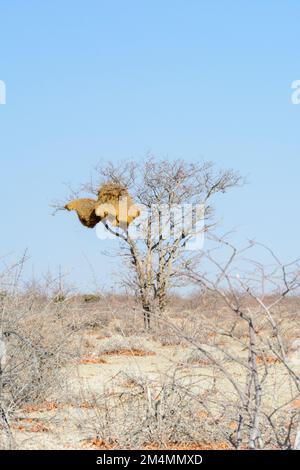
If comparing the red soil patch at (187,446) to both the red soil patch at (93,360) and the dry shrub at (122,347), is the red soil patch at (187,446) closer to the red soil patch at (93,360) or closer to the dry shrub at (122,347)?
the red soil patch at (93,360)

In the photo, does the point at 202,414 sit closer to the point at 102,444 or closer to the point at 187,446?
the point at 187,446

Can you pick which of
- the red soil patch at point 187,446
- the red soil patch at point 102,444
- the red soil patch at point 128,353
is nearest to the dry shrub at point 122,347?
the red soil patch at point 128,353

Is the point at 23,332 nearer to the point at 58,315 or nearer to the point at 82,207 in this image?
the point at 58,315

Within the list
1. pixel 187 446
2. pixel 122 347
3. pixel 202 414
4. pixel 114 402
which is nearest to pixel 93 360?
pixel 122 347

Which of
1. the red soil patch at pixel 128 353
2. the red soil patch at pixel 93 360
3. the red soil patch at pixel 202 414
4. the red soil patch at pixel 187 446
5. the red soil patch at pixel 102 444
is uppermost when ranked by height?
the red soil patch at pixel 202 414

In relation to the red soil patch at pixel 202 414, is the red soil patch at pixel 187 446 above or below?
below

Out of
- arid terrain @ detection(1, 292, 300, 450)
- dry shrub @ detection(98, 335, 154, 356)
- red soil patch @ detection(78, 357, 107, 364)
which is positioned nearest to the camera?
arid terrain @ detection(1, 292, 300, 450)

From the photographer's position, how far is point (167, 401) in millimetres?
7141

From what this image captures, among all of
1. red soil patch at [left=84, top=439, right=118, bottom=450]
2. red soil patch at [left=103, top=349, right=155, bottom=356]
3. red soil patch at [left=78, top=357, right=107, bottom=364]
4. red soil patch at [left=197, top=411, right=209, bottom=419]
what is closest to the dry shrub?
red soil patch at [left=103, top=349, right=155, bottom=356]

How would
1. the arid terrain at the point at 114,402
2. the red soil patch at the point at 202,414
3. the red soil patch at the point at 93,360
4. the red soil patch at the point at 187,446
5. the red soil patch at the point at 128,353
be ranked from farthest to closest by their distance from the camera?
the red soil patch at the point at 128,353 → the red soil patch at the point at 93,360 → the red soil patch at the point at 202,414 → the red soil patch at the point at 187,446 → the arid terrain at the point at 114,402

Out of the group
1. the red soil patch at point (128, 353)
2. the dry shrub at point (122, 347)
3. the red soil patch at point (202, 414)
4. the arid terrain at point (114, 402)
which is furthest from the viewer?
the dry shrub at point (122, 347)

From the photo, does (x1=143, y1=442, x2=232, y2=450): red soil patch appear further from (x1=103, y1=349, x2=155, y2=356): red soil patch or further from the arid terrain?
(x1=103, y1=349, x2=155, y2=356): red soil patch
